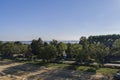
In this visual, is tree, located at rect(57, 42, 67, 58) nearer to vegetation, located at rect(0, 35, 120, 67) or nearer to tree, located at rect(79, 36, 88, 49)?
vegetation, located at rect(0, 35, 120, 67)

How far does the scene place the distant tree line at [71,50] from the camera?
6371 cm

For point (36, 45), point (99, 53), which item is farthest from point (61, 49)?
point (99, 53)

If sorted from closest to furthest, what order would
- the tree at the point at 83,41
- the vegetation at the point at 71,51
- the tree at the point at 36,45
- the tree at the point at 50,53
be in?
the vegetation at the point at 71,51 → the tree at the point at 50,53 → the tree at the point at 83,41 → the tree at the point at 36,45

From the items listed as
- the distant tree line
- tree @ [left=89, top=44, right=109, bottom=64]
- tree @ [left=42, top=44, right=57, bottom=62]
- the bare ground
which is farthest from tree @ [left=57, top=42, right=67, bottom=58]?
tree @ [left=89, top=44, right=109, bottom=64]

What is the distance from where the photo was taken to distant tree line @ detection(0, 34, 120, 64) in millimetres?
63713

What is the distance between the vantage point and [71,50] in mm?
74125

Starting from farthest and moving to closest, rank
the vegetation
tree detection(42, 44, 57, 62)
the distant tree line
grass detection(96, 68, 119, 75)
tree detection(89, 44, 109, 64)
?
tree detection(42, 44, 57, 62) → the distant tree line → the vegetation → tree detection(89, 44, 109, 64) → grass detection(96, 68, 119, 75)

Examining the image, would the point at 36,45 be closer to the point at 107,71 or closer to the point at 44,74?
the point at 44,74

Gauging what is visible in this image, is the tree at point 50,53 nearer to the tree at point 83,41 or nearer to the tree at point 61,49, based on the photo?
the tree at point 61,49

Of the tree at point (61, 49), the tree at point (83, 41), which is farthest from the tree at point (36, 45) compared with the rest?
the tree at point (83, 41)

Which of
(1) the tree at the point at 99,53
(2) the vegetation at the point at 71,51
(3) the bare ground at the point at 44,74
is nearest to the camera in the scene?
(3) the bare ground at the point at 44,74

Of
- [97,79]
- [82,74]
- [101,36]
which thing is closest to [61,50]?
[82,74]

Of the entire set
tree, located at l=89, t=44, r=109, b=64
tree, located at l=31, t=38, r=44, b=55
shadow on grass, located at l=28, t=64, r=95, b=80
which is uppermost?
tree, located at l=31, t=38, r=44, b=55

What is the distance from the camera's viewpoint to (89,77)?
2009 inches
